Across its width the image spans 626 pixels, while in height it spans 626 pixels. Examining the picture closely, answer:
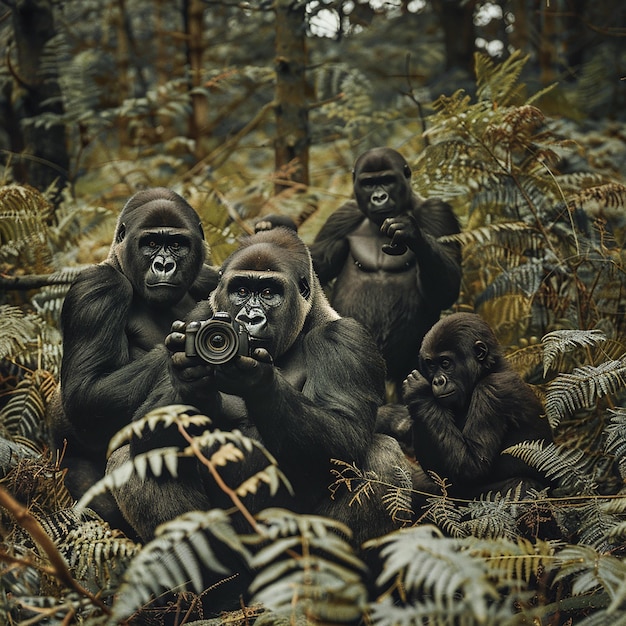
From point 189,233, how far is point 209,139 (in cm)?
678

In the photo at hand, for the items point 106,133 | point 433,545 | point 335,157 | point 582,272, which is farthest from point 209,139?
point 433,545

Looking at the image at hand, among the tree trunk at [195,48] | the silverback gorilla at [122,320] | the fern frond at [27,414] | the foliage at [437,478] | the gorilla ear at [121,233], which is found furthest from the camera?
the tree trunk at [195,48]

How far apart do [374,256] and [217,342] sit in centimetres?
245

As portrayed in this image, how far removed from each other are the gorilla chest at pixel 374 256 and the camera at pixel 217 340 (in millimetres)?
2363

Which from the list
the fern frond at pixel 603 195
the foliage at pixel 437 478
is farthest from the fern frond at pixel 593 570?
the fern frond at pixel 603 195

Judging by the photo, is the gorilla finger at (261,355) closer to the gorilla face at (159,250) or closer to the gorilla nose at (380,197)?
the gorilla face at (159,250)

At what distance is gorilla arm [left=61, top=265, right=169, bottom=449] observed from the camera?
3713 millimetres

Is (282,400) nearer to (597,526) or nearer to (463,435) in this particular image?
(463,435)

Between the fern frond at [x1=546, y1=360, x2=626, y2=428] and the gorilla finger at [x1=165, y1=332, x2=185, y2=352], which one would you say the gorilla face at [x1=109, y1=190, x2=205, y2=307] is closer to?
the gorilla finger at [x1=165, y1=332, x2=185, y2=352]

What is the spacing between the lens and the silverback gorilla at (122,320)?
12.3 feet

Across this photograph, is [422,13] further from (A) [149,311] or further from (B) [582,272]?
(A) [149,311]

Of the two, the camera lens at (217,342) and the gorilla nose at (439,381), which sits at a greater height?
the camera lens at (217,342)

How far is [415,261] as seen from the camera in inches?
214

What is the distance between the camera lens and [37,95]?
6.55 m
